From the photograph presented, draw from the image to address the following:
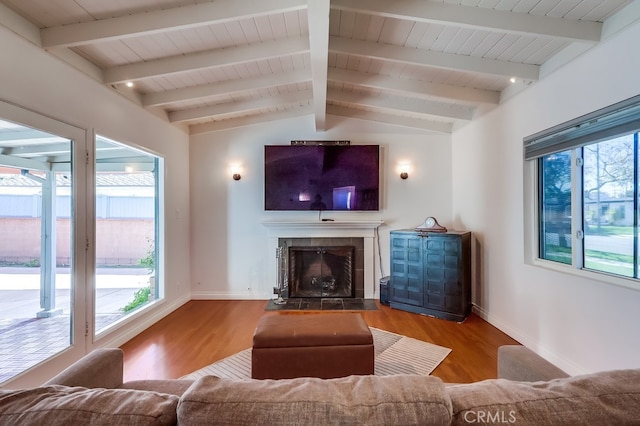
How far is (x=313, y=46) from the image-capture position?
2.27m

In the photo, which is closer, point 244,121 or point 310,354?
point 310,354

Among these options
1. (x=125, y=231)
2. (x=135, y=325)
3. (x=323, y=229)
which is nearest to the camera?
(x=135, y=325)

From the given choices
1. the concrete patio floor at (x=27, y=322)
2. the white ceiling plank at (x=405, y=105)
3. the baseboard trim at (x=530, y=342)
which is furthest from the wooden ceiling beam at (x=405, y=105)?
the concrete patio floor at (x=27, y=322)

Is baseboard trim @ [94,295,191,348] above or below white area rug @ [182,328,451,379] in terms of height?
above

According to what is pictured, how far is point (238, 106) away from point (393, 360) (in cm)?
353

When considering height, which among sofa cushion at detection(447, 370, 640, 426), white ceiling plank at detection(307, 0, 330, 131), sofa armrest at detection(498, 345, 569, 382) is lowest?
sofa armrest at detection(498, 345, 569, 382)

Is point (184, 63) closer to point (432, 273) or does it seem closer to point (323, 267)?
point (323, 267)

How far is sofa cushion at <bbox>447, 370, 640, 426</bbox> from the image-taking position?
0.69 metres

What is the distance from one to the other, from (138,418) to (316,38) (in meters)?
2.36

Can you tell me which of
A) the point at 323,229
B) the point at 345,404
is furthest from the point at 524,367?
the point at 323,229

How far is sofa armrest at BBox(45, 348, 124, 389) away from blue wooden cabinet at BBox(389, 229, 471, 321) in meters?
3.23

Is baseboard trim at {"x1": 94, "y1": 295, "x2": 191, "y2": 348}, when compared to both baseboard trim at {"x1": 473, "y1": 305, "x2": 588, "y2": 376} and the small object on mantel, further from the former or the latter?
baseboard trim at {"x1": 473, "y1": 305, "x2": 588, "y2": 376}

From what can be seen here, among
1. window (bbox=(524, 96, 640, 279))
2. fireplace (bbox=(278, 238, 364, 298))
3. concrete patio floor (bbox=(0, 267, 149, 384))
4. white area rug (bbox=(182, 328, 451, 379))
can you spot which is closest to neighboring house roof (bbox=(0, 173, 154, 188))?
concrete patio floor (bbox=(0, 267, 149, 384))

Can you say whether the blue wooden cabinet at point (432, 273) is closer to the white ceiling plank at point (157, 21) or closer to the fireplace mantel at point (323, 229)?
the fireplace mantel at point (323, 229)
